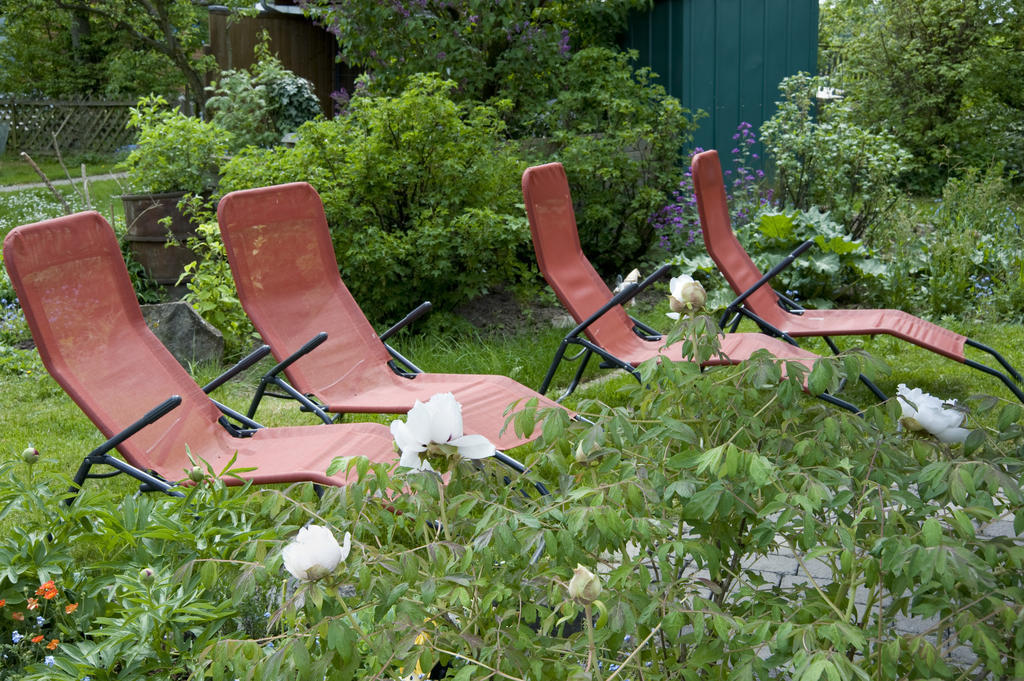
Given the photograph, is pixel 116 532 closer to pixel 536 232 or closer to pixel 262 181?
pixel 536 232

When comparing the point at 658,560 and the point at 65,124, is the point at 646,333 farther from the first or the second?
the point at 65,124

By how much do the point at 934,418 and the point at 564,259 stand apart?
303cm

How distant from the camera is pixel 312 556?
146cm

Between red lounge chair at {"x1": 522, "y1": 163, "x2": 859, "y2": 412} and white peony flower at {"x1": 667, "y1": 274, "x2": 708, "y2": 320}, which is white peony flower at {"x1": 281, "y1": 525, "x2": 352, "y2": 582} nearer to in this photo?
white peony flower at {"x1": 667, "y1": 274, "x2": 708, "y2": 320}

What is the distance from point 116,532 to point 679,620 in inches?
57.6

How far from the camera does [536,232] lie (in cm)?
460

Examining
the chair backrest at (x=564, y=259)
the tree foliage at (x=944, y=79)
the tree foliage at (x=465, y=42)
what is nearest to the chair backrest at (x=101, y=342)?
the chair backrest at (x=564, y=259)

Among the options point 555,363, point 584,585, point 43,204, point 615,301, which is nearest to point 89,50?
point 43,204

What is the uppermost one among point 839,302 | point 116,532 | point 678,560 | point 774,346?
point 678,560

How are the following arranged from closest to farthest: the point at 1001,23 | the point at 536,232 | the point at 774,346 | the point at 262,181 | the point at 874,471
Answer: the point at 874,471
the point at 774,346
the point at 536,232
the point at 262,181
the point at 1001,23

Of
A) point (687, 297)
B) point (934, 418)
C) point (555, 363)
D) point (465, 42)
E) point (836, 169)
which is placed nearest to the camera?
point (934, 418)

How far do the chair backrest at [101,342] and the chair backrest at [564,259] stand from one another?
1720 mm

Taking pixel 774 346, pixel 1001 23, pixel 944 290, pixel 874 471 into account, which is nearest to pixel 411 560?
pixel 874 471

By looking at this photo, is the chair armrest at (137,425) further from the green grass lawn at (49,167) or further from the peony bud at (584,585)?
the green grass lawn at (49,167)
